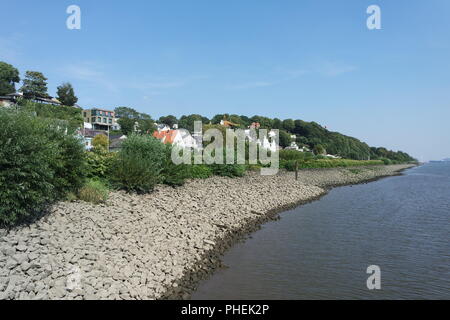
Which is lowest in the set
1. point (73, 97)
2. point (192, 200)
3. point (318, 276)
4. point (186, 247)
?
point (318, 276)

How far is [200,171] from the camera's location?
22.0 meters

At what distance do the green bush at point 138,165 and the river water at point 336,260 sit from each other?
16.6 feet

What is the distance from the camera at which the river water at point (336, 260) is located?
945 centimetres

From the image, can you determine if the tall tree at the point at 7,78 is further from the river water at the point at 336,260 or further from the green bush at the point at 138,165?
the river water at the point at 336,260

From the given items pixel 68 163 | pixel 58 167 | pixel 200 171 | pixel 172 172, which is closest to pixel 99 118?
pixel 200 171

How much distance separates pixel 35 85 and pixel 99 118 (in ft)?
104

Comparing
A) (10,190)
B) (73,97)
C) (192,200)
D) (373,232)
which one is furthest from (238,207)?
(73,97)

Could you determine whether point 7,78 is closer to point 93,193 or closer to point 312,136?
point 93,193

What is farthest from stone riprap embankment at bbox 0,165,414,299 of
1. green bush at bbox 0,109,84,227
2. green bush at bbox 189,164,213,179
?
green bush at bbox 189,164,213,179

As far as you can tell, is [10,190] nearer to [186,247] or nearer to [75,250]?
[75,250]

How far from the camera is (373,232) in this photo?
16.7 meters

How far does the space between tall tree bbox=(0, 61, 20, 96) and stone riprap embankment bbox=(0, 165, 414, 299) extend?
7868cm
